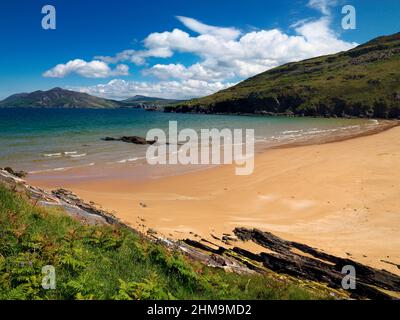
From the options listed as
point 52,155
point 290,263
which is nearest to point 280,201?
point 290,263

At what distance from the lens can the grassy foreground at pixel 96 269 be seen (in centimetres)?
724

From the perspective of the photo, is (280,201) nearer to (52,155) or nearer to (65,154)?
(65,154)

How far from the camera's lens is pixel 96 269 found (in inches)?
326

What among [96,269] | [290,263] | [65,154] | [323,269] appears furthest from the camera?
[65,154]

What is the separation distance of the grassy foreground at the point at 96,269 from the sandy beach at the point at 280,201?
6.16 metres

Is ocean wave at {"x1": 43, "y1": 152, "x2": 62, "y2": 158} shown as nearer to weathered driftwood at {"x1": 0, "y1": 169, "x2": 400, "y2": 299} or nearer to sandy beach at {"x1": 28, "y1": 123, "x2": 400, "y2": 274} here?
sandy beach at {"x1": 28, "y1": 123, "x2": 400, "y2": 274}

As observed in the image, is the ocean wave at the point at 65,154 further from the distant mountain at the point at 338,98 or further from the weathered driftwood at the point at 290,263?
the distant mountain at the point at 338,98

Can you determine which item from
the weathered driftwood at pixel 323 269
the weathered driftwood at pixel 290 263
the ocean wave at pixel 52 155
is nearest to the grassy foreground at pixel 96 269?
the weathered driftwood at pixel 290 263

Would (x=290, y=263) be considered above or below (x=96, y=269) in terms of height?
below

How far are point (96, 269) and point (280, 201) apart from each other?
55.6 feet

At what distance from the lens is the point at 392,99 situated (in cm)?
13312

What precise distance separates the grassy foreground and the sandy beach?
616cm

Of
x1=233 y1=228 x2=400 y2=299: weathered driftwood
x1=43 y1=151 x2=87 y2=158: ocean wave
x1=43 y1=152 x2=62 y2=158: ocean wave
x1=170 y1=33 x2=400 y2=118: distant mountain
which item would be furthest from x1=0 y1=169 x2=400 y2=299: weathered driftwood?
x1=170 y1=33 x2=400 y2=118: distant mountain

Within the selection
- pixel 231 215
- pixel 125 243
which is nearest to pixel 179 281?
pixel 125 243
